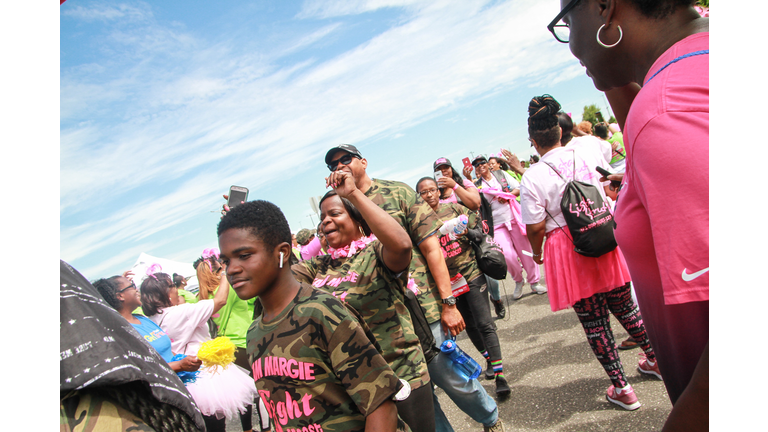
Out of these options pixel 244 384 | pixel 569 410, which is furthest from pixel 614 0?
pixel 244 384

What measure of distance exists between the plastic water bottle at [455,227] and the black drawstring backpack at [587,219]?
1.15 metres

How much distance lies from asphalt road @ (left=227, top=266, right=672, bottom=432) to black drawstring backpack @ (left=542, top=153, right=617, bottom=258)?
4.00ft

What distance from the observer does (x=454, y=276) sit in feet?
14.4

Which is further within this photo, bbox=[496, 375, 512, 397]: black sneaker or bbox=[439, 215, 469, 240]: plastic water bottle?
bbox=[439, 215, 469, 240]: plastic water bottle

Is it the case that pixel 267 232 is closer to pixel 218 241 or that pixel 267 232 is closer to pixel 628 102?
pixel 218 241

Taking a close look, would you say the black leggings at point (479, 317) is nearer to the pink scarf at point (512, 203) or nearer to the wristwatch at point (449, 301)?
the wristwatch at point (449, 301)

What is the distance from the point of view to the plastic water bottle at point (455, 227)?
4273 mm

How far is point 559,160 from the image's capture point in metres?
3.43

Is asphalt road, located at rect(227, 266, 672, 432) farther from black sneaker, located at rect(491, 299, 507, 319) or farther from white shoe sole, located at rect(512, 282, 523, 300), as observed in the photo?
white shoe sole, located at rect(512, 282, 523, 300)

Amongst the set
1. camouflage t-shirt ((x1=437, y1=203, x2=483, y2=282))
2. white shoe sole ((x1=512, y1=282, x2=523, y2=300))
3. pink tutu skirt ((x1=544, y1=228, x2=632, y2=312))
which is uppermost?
camouflage t-shirt ((x1=437, y1=203, x2=483, y2=282))

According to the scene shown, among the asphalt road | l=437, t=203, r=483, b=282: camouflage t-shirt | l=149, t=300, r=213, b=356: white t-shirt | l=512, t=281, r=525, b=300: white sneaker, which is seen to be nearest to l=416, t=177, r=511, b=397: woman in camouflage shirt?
l=437, t=203, r=483, b=282: camouflage t-shirt

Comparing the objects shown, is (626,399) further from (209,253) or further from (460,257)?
(209,253)

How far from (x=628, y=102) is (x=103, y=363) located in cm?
175

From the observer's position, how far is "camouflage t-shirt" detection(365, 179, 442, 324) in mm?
3094
